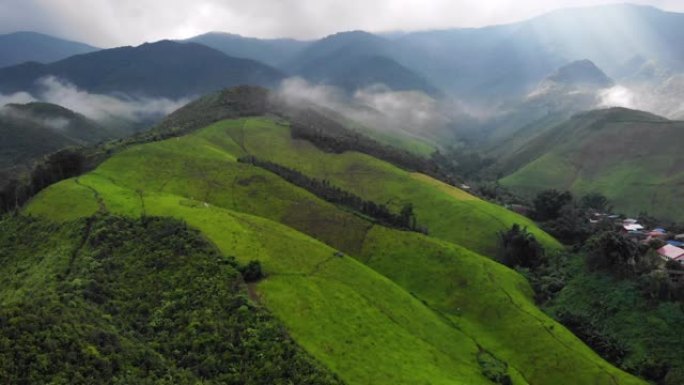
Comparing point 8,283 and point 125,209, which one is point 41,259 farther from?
point 125,209

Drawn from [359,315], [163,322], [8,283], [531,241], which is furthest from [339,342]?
[531,241]

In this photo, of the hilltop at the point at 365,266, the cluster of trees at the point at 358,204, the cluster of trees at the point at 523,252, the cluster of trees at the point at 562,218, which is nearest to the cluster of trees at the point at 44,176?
the hilltop at the point at 365,266

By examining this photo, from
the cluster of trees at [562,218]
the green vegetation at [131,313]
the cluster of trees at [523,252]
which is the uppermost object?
the cluster of trees at [562,218]

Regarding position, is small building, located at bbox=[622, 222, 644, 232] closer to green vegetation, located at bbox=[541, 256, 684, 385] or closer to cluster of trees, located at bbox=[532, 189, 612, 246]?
cluster of trees, located at bbox=[532, 189, 612, 246]

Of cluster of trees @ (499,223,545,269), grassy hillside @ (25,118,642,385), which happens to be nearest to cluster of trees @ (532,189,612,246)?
grassy hillside @ (25,118,642,385)

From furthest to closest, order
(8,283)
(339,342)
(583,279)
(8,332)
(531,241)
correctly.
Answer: (531,241), (583,279), (8,283), (339,342), (8,332)

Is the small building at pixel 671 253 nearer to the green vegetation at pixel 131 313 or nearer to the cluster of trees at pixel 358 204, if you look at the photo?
the cluster of trees at pixel 358 204
